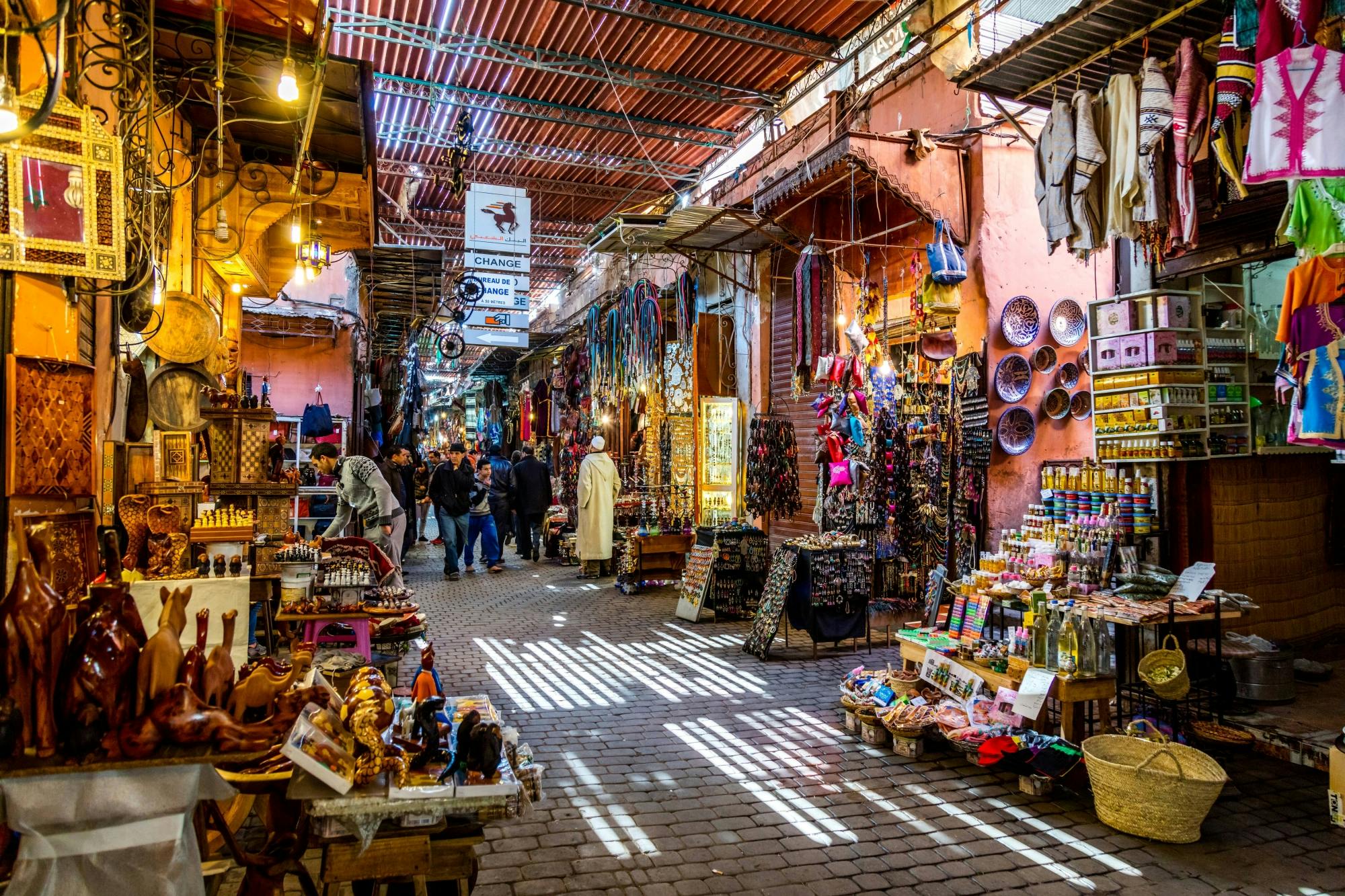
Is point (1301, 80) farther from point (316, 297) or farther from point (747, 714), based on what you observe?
point (316, 297)

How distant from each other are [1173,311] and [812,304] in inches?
134

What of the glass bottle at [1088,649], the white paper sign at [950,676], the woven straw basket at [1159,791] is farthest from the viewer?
the white paper sign at [950,676]

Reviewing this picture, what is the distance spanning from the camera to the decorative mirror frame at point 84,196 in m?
3.17

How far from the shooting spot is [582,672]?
6.77 meters

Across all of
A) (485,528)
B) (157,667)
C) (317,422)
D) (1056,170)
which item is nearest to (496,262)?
(317,422)

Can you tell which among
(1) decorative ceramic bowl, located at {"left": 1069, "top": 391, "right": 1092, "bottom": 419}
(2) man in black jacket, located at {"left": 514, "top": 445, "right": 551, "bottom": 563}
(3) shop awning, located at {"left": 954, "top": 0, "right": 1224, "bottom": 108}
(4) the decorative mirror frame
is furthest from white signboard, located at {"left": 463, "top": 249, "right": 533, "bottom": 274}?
(4) the decorative mirror frame

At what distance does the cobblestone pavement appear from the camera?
339 cm

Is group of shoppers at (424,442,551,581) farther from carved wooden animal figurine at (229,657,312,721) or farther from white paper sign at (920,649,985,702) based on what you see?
carved wooden animal figurine at (229,657,312,721)

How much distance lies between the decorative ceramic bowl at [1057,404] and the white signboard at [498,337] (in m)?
6.89

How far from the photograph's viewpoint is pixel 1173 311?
6090 mm

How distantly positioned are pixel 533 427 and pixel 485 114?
1132 centimetres

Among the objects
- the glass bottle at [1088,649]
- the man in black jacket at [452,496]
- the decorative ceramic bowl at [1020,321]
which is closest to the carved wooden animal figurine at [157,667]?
the glass bottle at [1088,649]

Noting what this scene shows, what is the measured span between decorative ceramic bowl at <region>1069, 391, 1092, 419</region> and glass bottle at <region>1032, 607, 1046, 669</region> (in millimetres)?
3273

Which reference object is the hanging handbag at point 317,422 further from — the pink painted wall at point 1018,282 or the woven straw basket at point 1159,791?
the woven straw basket at point 1159,791
